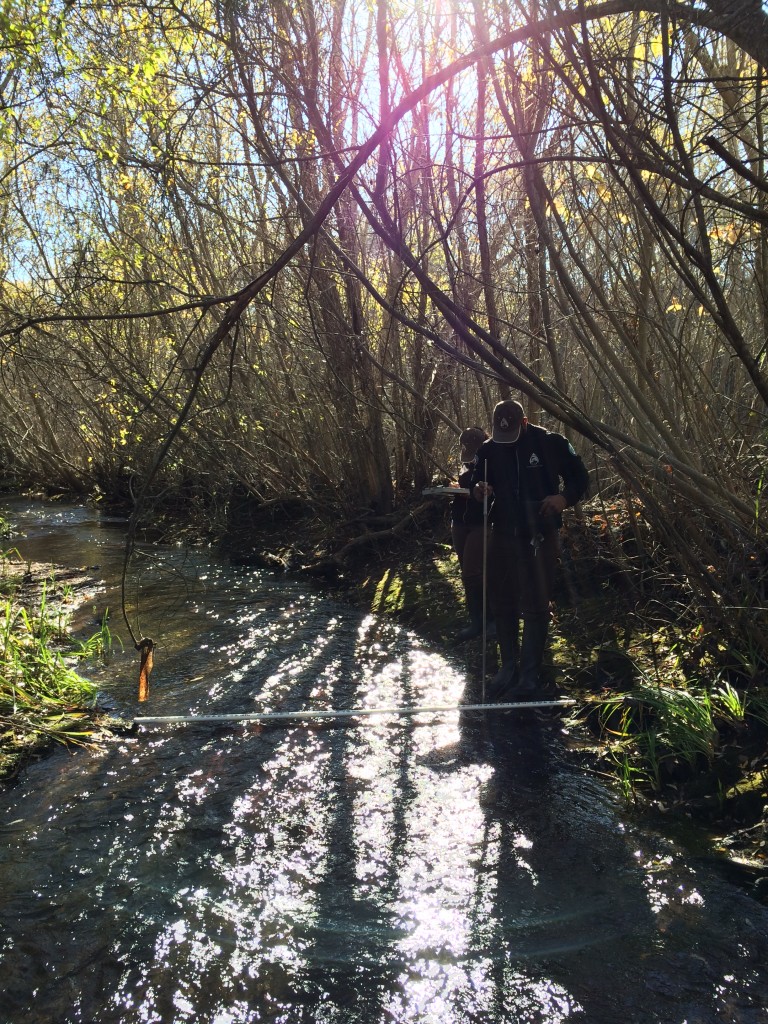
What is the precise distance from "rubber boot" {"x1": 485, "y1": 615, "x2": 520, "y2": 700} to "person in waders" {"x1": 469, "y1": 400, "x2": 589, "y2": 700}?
0.20 feet

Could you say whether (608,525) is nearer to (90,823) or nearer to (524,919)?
(524,919)

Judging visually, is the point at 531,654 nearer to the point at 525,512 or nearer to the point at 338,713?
the point at 525,512

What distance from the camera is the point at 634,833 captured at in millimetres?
3930

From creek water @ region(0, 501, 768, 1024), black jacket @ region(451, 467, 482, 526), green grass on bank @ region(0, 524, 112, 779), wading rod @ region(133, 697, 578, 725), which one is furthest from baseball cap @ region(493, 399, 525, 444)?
green grass on bank @ region(0, 524, 112, 779)

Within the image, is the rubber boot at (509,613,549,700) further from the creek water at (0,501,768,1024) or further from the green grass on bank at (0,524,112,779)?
the green grass on bank at (0,524,112,779)

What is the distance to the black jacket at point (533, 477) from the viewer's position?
536 cm

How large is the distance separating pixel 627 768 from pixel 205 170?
9.19m

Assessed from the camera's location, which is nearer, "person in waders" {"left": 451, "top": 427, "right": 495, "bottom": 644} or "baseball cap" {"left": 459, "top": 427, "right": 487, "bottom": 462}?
"person in waders" {"left": 451, "top": 427, "right": 495, "bottom": 644}

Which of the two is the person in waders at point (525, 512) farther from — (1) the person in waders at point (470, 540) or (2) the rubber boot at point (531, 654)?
(1) the person in waders at point (470, 540)

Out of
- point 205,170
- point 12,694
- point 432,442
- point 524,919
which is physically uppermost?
point 205,170

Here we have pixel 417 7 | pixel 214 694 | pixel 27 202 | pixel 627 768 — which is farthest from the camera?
pixel 27 202

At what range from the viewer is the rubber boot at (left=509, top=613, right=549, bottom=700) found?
5.63m

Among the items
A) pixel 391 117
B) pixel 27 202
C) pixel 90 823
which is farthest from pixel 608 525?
pixel 27 202

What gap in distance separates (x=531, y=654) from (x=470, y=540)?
4.41 feet
